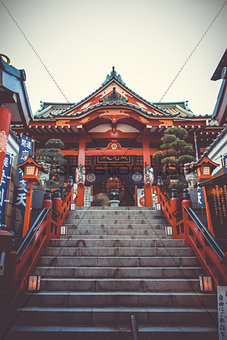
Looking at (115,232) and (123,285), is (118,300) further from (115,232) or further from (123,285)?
(115,232)

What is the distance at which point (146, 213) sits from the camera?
8.91 metres

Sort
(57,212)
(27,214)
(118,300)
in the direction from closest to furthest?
(118,300) < (27,214) < (57,212)

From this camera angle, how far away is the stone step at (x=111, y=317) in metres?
3.93

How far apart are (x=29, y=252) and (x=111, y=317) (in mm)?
2239

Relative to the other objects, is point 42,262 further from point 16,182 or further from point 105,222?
point 16,182

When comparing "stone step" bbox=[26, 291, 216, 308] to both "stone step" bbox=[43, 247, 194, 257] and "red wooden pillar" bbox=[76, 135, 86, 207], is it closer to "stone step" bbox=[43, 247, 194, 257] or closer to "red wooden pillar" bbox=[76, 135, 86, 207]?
"stone step" bbox=[43, 247, 194, 257]

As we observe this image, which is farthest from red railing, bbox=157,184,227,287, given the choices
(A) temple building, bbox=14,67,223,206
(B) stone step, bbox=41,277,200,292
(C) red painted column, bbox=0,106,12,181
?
(A) temple building, bbox=14,67,223,206

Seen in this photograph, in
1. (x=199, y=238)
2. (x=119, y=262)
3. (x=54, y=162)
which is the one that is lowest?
(x=119, y=262)

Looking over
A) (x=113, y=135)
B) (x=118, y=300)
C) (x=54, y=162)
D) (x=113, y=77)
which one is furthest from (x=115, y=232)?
(x=113, y=77)

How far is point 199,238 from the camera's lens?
5.32m

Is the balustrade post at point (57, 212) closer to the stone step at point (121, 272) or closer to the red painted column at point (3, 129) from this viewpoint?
the stone step at point (121, 272)

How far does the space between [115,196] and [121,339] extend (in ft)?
30.2

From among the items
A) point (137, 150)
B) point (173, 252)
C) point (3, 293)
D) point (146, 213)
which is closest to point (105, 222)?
point (146, 213)

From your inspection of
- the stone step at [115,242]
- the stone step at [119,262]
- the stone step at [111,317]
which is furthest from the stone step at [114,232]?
the stone step at [111,317]
